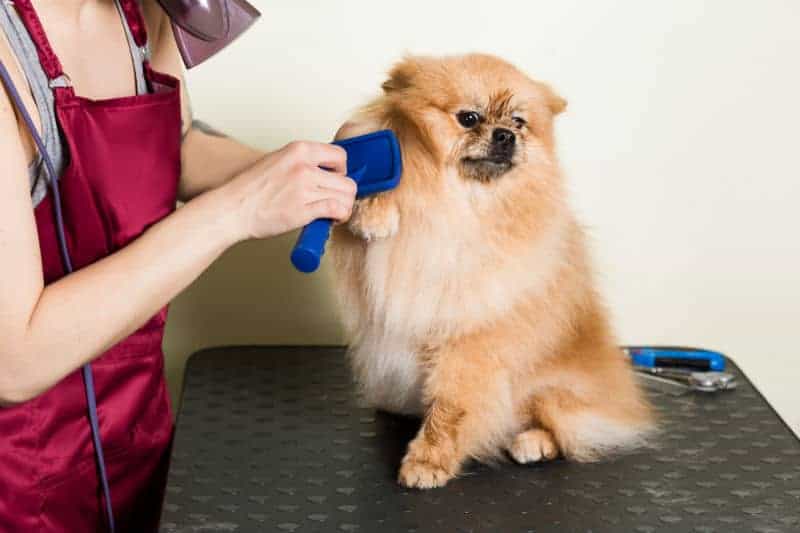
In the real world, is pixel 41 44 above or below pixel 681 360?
above

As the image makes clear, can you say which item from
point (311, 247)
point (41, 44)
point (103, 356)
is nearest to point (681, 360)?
point (311, 247)

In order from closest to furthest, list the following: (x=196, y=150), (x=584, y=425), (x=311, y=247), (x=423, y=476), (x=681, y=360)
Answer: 1. (x=311, y=247)
2. (x=423, y=476)
3. (x=584, y=425)
4. (x=196, y=150)
5. (x=681, y=360)

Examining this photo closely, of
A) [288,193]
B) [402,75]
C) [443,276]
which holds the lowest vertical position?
[443,276]

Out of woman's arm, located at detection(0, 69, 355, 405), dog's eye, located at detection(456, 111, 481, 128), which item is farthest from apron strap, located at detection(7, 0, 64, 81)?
dog's eye, located at detection(456, 111, 481, 128)

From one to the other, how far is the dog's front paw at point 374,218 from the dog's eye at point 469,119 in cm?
14

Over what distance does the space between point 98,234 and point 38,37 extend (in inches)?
9.6

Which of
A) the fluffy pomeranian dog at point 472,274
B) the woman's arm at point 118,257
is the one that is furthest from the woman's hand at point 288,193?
the fluffy pomeranian dog at point 472,274

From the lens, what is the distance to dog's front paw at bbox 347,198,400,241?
129 cm

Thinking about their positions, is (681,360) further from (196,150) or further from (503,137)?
(196,150)

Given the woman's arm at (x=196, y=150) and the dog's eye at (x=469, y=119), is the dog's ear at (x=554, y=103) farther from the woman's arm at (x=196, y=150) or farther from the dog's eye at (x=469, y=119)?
the woman's arm at (x=196, y=150)

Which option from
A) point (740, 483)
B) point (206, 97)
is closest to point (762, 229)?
point (740, 483)

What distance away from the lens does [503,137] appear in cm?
126

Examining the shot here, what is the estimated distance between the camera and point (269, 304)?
2016mm

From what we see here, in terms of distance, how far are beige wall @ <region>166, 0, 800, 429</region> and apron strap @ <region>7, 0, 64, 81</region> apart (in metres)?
0.71
